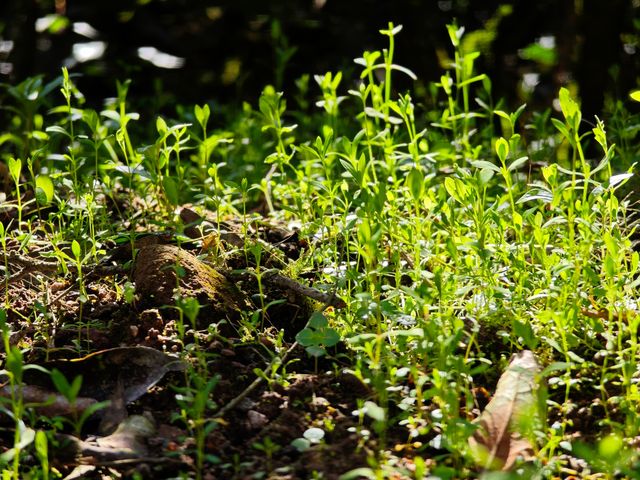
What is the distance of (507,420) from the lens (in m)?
2.01

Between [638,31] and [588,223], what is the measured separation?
9.17 feet

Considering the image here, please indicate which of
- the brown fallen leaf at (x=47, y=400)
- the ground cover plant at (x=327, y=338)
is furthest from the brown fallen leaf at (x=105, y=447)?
the brown fallen leaf at (x=47, y=400)

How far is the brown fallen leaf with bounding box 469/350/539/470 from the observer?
1.94 meters

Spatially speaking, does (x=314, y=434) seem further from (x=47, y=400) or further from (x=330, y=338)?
(x=47, y=400)

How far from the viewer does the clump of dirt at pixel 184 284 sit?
2.46m

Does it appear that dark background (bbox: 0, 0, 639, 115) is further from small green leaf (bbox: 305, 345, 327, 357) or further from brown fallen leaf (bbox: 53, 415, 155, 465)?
brown fallen leaf (bbox: 53, 415, 155, 465)

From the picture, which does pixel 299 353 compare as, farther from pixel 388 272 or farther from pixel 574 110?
pixel 574 110

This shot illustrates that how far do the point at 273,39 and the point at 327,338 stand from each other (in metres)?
3.46

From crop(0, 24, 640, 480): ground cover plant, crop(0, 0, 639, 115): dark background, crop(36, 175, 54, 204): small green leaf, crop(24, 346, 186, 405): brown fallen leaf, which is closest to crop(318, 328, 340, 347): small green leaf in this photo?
crop(0, 24, 640, 480): ground cover plant

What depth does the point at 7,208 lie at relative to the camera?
9.98 feet

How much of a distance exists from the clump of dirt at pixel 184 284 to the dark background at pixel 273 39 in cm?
243

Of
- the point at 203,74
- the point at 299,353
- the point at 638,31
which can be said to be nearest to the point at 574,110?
the point at 299,353

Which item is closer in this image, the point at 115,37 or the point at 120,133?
the point at 120,133

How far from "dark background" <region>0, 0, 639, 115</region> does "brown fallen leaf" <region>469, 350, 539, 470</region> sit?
3.05 metres
